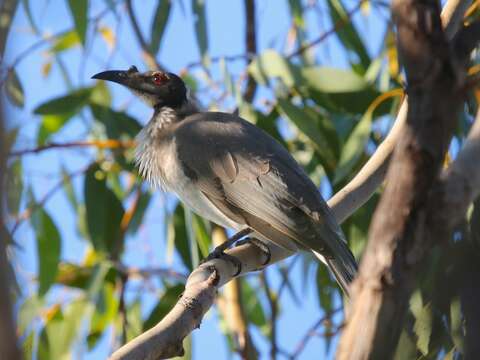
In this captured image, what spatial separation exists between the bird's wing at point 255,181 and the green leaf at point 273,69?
350mm

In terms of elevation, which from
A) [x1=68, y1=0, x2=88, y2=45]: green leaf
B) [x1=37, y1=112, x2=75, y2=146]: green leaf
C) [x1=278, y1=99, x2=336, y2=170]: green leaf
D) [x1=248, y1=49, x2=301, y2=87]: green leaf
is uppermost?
[x1=68, y1=0, x2=88, y2=45]: green leaf

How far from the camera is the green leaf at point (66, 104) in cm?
523

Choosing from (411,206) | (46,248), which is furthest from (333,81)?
(411,206)

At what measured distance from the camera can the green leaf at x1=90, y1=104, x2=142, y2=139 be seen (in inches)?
219

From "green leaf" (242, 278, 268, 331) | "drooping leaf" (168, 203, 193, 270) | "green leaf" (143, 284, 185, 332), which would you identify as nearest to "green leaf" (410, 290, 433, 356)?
"green leaf" (143, 284, 185, 332)

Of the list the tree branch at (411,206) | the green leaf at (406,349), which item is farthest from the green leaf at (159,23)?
the tree branch at (411,206)

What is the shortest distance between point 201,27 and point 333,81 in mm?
933

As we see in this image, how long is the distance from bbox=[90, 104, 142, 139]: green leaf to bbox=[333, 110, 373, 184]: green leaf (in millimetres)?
1517

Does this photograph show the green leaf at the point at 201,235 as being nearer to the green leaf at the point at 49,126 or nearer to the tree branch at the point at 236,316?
the tree branch at the point at 236,316

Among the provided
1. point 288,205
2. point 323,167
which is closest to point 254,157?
point 288,205

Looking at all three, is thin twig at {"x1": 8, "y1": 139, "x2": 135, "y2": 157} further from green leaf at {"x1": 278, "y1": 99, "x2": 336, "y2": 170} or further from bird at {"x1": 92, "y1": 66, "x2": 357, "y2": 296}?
green leaf at {"x1": 278, "y1": 99, "x2": 336, "y2": 170}

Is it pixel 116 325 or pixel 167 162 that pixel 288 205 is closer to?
pixel 167 162

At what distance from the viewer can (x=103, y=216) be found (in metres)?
5.32

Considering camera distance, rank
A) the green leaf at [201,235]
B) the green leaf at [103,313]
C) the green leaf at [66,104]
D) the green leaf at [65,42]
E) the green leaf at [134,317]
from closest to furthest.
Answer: the green leaf at [201,235] < the green leaf at [66,104] < the green leaf at [134,317] < the green leaf at [103,313] < the green leaf at [65,42]
